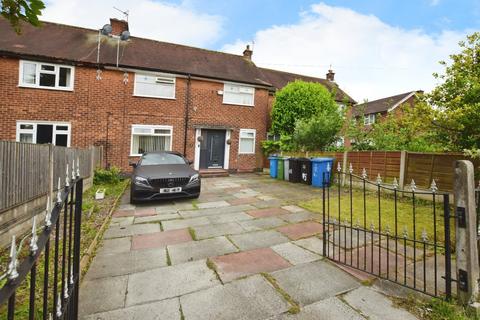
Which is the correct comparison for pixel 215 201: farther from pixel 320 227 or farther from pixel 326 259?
pixel 326 259

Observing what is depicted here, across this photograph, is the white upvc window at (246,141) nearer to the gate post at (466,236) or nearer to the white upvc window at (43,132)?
the white upvc window at (43,132)

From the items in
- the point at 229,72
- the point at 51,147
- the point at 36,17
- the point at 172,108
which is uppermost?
the point at 229,72

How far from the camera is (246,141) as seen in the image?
14008mm

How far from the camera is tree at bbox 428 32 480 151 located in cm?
423

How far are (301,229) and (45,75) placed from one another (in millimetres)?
12211

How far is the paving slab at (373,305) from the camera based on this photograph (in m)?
2.34

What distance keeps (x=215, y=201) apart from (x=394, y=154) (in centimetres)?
559

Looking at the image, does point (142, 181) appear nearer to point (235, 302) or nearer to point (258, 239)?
point (258, 239)

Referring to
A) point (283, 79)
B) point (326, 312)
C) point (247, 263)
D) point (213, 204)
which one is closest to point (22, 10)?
point (247, 263)

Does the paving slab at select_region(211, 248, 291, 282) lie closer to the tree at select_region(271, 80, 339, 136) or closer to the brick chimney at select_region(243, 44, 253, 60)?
the tree at select_region(271, 80, 339, 136)

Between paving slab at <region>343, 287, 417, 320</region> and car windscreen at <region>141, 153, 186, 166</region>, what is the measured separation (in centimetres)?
617

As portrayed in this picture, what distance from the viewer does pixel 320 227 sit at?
15.8 ft

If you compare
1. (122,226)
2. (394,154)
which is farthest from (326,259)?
(394,154)

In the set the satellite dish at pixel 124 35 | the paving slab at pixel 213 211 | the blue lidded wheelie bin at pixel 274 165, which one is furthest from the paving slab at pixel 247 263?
the satellite dish at pixel 124 35
